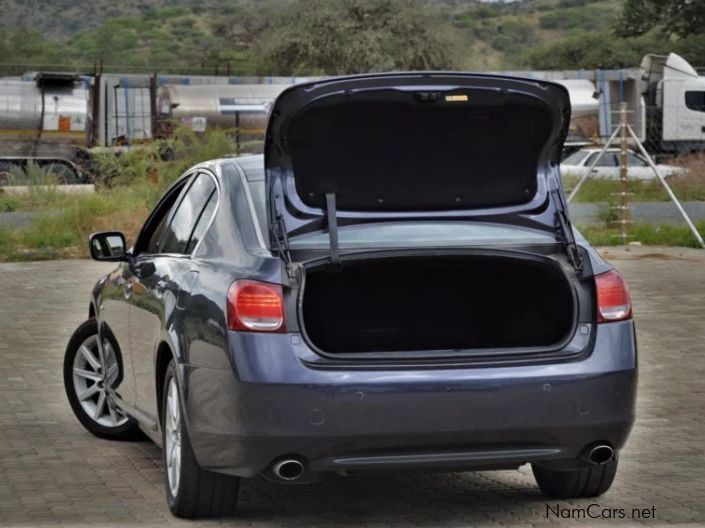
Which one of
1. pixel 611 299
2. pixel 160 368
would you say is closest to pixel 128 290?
pixel 160 368

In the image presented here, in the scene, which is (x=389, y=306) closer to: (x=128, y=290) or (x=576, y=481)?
(x=576, y=481)

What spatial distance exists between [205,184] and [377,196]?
0.99 m

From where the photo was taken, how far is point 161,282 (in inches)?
274

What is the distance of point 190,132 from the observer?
25531 mm

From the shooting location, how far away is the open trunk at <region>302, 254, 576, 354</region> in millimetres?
6375

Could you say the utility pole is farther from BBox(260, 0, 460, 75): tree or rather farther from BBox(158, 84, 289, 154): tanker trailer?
BBox(260, 0, 460, 75): tree

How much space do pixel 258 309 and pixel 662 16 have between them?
5827cm

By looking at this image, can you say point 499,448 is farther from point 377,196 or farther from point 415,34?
point 415,34

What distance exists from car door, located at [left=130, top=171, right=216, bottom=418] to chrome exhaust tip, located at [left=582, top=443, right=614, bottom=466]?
177 cm

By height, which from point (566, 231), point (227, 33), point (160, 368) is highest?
point (227, 33)

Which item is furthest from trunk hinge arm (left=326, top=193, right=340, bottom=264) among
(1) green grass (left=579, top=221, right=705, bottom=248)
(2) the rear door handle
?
(1) green grass (left=579, top=221, right=705, bottom=248)

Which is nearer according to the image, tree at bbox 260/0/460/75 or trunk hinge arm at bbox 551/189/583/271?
trunk hinge arm at bbox 551/189/583/271

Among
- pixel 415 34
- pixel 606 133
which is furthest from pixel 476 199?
pixel 415 34

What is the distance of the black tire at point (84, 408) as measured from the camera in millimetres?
8406
